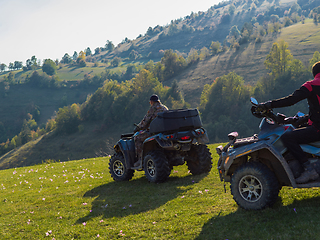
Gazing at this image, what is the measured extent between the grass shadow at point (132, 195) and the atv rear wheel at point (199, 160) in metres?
0.24

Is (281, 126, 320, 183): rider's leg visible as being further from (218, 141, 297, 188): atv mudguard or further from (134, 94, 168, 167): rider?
(134, 94, 168, 167): rider

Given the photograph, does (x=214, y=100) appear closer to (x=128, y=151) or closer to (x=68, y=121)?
(x=68, y=121)

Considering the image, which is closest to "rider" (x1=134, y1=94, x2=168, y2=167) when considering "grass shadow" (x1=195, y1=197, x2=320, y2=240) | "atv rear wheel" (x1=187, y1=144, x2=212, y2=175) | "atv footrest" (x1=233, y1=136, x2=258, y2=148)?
"atv rear wheel" (x1=187, y1=144, x2=212, y2=175)

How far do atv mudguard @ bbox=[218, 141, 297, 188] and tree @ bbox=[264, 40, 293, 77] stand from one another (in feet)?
271

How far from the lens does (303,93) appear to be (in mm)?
4871

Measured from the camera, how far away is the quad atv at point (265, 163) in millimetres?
5117

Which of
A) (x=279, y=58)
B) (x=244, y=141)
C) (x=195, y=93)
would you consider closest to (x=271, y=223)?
(x=244, y=141)

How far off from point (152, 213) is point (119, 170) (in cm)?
409

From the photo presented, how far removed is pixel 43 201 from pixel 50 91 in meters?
188

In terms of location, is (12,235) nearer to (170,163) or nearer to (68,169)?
(170,163)

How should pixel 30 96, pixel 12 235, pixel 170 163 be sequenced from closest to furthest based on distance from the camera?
1. pixel 12 235
2. pixel 170 163
3. pixel 30 96

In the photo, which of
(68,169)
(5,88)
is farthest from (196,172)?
(5,88)

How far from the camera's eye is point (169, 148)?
8883 mm

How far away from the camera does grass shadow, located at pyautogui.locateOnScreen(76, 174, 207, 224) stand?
22.1 ft
